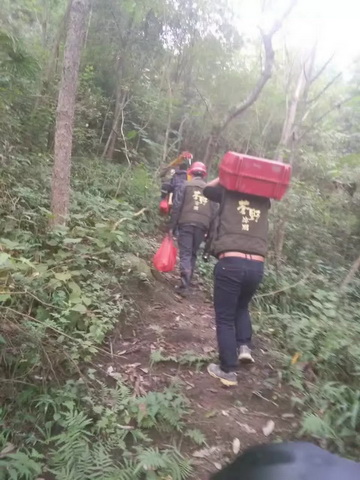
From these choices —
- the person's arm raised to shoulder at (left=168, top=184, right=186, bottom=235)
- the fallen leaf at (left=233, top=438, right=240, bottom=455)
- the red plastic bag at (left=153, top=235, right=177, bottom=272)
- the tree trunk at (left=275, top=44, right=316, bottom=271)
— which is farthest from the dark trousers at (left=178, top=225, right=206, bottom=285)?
the fallen leaf at (left=233, top=438, right=240, bottom=455)

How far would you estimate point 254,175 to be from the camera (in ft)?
12.6

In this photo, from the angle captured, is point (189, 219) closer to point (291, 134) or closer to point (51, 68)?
point (291, 134)

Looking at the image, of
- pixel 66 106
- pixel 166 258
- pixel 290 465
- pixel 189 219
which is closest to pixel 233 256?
pixel 166 258

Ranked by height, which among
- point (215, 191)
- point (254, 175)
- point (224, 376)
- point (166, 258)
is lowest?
point (224, 376)

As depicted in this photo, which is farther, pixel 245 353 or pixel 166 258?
pixel 166 258

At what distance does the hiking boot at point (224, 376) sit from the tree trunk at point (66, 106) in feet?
9.95

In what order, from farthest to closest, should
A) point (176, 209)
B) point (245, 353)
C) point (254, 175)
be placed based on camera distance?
1. point (176, 209)
2. point (245, 353)
3. point (254, 175)

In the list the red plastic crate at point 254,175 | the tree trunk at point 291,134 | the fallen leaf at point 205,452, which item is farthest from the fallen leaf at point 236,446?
the tree trunk at point 291,134

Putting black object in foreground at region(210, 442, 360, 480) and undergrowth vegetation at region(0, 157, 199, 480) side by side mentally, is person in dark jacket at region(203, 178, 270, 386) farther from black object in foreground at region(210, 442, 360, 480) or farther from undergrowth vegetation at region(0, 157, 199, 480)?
black object in foreground at region(210, 442, 360, 480)

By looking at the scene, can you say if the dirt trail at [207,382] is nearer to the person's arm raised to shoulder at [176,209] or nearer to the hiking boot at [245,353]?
the hiking boot at [245,353]

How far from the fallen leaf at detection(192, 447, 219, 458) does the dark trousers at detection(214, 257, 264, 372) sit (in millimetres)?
953

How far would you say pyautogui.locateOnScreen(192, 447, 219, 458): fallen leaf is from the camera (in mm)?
3210

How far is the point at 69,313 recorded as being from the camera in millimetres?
4246

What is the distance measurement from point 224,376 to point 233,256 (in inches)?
48.6
